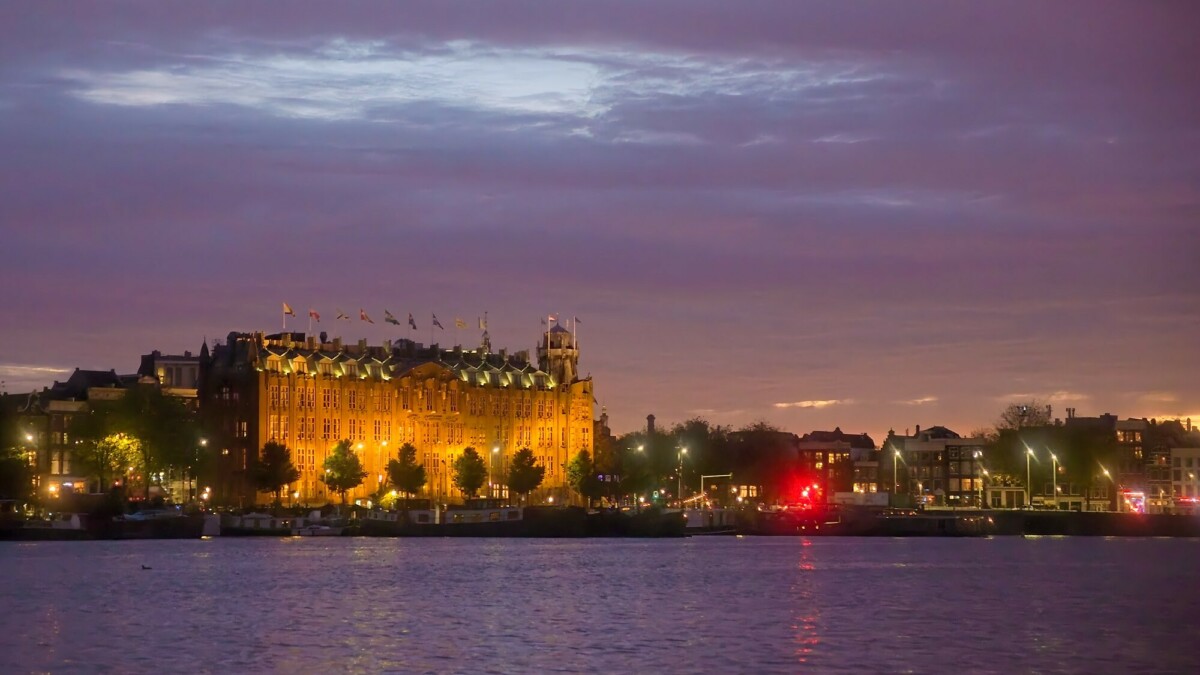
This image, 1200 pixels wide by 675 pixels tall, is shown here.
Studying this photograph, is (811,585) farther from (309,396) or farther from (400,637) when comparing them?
(309,396)

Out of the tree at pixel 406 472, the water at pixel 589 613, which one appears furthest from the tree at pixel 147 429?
the water at pixel 589 613

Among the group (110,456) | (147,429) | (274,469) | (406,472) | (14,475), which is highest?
(147,429)

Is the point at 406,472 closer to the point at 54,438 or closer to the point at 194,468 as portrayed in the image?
the point at 194,468

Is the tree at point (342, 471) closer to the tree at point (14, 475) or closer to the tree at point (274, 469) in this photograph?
the tree at point (274, 469)

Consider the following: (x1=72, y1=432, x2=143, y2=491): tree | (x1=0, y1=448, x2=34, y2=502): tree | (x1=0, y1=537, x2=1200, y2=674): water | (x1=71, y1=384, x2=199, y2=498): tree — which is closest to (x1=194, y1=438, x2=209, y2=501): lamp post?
(x1=71, y1=384, x2=199, y2=498): tree

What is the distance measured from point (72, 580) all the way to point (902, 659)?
52.4m

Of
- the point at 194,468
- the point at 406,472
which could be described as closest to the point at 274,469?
the point at 194,468

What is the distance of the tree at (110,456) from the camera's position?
176 metres

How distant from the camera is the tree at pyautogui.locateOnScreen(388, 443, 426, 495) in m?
194

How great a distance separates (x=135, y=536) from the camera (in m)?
156

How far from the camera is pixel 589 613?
73750mm

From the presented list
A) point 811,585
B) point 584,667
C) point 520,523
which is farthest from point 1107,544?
point 584,667

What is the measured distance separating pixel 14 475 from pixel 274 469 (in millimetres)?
24126

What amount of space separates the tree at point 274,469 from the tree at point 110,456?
11.4m
